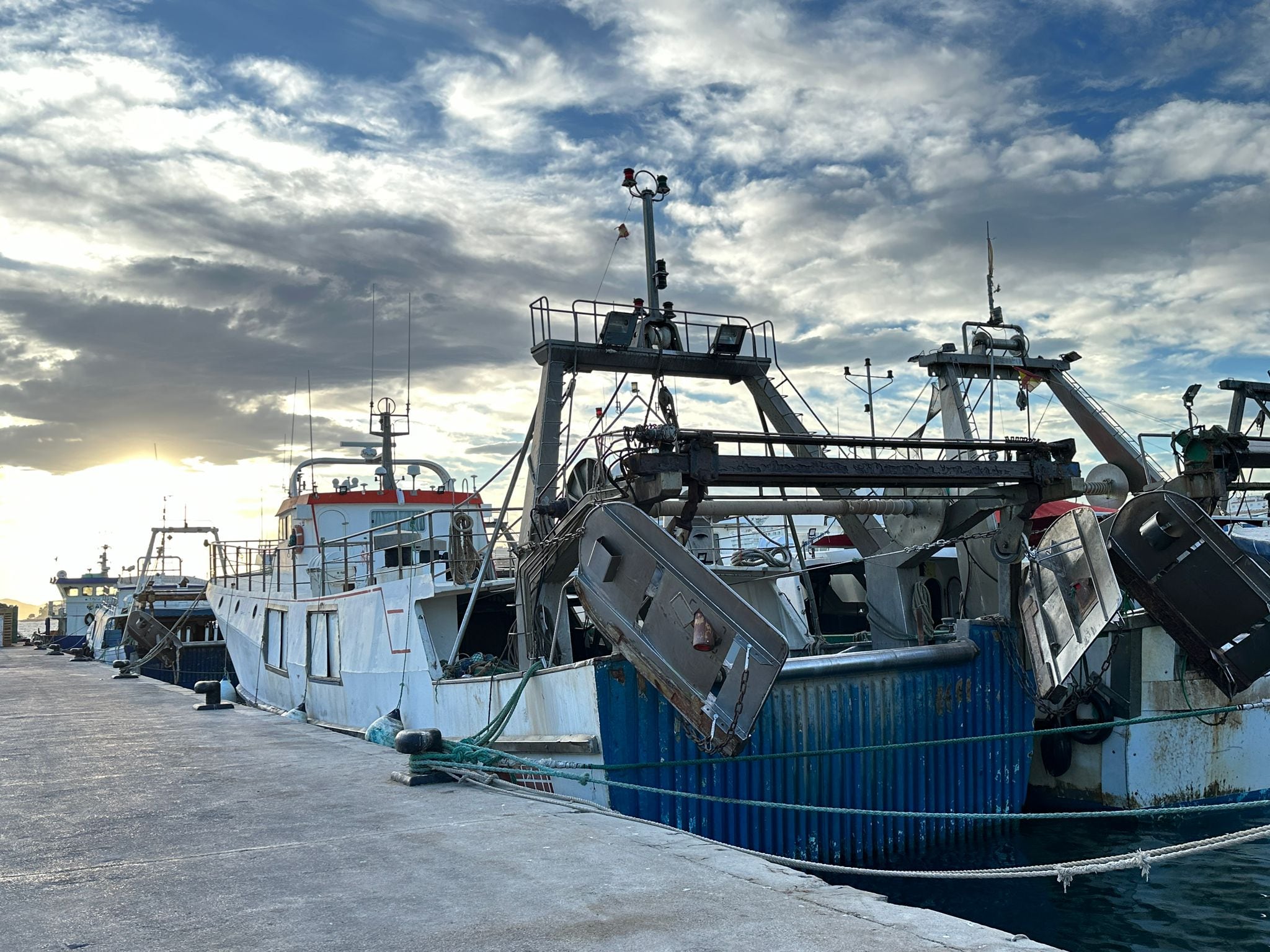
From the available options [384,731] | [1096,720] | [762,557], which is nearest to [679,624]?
[384,731]

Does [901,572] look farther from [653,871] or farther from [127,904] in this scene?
[127,904]

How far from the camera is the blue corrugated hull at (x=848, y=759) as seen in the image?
1007 cm

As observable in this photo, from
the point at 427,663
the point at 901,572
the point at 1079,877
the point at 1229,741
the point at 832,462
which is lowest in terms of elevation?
the point at 1079,877

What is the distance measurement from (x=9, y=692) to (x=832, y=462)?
769 inches

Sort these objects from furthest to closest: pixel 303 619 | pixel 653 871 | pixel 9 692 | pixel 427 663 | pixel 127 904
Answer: pixel 9 692, pixel 303 619, pixel 427 663, pixel 653 871, pixel 127 904

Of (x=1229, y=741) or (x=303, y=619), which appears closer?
(x=1229, y=741)

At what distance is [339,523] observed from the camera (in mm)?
22812

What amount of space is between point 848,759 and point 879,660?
3.55ft

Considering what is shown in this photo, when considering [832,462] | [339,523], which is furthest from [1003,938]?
[339,523]

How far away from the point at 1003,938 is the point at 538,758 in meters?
6.84

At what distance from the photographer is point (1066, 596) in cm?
1132

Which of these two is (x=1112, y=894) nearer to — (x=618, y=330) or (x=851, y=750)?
(x=851, y=750)

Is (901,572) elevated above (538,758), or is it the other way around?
(901,572)

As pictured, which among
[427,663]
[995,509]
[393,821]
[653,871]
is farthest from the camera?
[427,663]
